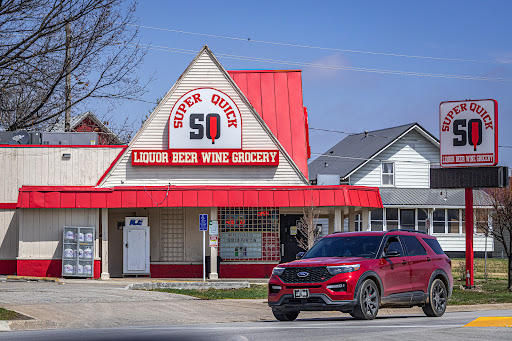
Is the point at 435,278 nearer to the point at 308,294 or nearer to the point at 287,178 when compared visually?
the point at 308,294

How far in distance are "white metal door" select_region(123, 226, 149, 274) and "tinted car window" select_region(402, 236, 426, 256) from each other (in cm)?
1779

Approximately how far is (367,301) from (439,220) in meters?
44.0

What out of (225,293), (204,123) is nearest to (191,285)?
(225,293)

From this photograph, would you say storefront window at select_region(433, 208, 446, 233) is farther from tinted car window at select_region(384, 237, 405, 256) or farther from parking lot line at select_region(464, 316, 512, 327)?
tinted car window at select_region(384, 237, 405, 256)

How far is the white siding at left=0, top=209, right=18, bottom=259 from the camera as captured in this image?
3484 centimetres

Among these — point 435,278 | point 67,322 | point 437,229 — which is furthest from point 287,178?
point 437,229

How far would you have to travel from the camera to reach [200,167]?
3491 cm

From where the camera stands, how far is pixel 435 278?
1838cm

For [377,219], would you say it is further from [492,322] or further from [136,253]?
[492,322]

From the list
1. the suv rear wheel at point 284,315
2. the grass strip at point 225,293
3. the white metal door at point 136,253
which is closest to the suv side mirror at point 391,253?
the suv rear wheel at point 284,315

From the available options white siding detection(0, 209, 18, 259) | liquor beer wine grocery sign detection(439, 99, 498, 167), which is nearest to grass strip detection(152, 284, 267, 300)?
liquor beer wine grocery sign detection(439, 99, 498, 167)

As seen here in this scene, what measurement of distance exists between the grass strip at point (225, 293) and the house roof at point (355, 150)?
3138 cm

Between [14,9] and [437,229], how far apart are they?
1805 inches

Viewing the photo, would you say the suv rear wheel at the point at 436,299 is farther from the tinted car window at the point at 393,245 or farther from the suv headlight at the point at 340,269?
the suv headlight at the point at 340,269
